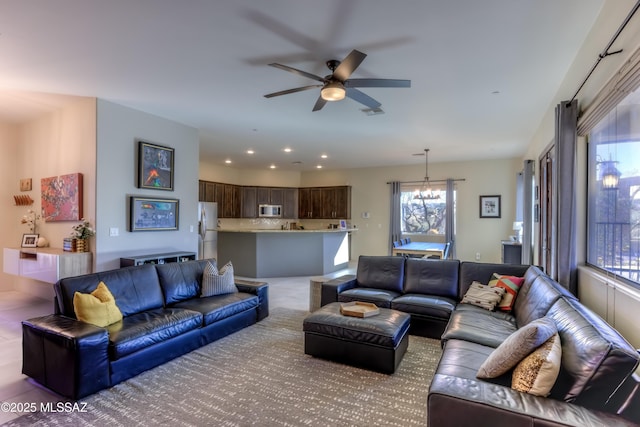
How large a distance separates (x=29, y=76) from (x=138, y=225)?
211 centimetres

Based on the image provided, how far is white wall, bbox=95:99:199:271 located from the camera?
4285 mm

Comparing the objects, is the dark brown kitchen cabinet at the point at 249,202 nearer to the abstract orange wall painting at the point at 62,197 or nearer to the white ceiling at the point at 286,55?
the white ceiling at the point at 286,55

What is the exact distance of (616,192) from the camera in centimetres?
237

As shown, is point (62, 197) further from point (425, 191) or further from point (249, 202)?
point (425, 191)

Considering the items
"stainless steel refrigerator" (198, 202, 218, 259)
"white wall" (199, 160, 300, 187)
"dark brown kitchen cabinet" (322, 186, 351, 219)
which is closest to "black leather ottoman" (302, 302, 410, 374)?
"stainless steel refrigerator" (198, 202, 218, 259)

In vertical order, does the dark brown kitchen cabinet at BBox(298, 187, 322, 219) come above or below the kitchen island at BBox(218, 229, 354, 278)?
above

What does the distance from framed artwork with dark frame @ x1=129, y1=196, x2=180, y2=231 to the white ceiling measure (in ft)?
3.26

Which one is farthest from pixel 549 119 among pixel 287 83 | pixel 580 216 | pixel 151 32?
pixel 151 32

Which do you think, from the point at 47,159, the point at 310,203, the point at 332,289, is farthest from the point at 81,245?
the point at 310,203

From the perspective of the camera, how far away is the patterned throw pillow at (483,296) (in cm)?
335

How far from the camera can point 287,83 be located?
363 cm

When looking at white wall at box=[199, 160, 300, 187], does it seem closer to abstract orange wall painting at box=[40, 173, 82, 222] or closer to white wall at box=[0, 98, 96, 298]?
white wall at box=[0, 98, 96, 298]

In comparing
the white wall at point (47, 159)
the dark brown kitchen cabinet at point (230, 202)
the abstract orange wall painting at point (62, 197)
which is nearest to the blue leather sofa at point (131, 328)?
the white wall at point (47, 159)

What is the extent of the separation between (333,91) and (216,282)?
102 inches
